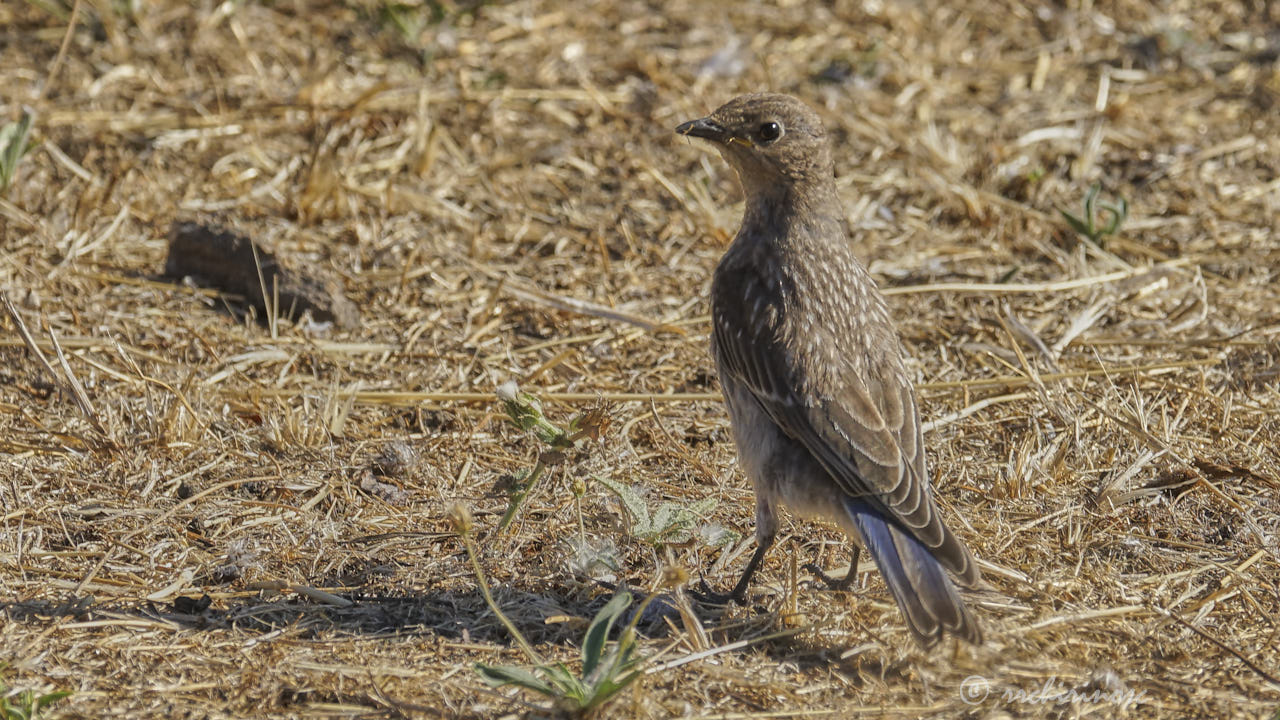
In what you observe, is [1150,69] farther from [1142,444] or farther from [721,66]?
[1142,444]

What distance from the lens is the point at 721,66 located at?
7898 mm

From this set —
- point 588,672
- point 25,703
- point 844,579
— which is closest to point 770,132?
point 844,579

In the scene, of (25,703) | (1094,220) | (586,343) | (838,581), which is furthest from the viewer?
(1094,220)

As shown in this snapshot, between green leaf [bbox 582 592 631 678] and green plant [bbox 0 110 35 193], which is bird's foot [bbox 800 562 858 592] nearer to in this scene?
green leaf [bbox 582 592 631 678]

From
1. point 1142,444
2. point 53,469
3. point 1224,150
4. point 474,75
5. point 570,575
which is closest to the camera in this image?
point 570,575

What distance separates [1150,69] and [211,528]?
6172 mm

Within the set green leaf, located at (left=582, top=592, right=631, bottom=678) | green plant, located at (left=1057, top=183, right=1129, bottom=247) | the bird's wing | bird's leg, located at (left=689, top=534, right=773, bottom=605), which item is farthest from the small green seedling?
green plant, located at (left=1057, top=183, right=1129, bottom=247)

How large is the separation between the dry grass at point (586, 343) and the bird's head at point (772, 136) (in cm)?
98

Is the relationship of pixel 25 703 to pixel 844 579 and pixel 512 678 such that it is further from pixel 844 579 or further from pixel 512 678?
pixel 844 579

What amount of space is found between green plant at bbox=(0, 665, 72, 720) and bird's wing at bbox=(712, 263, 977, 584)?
2.21m

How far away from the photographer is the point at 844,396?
4324 mm

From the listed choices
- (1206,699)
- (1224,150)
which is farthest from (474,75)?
(1206,699)

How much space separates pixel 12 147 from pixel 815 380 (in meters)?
4.00

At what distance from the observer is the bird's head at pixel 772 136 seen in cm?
473
